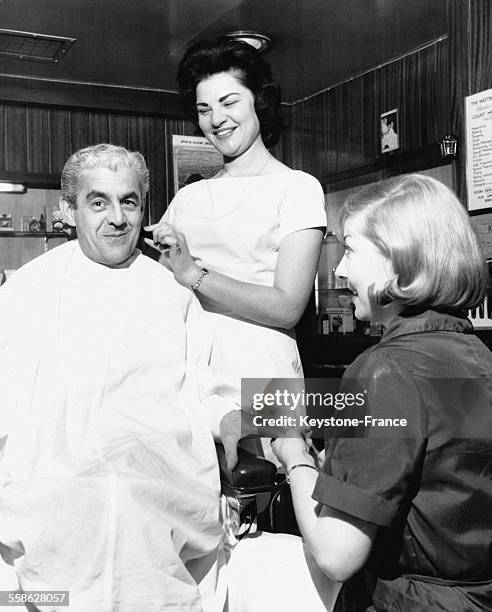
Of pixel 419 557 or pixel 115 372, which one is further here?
pixel 115 372

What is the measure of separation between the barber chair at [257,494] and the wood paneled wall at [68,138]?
4.96m

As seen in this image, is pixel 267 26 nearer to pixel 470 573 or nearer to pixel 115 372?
pixel 115 372

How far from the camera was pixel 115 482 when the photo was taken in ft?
5.79

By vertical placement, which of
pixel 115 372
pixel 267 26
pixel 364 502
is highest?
pixel 267 26

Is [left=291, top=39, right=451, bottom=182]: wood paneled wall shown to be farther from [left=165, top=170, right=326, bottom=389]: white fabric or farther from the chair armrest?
the chair armrest

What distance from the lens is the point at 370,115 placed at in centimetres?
618

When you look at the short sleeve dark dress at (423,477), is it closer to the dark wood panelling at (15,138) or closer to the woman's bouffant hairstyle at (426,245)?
the woman's bouffant hairstyle at (426,245)

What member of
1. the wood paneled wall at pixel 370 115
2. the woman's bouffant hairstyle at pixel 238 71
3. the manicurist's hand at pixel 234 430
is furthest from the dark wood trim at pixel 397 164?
the manicurist's hand at pixel 234 430

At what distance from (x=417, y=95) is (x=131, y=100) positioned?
2615mm

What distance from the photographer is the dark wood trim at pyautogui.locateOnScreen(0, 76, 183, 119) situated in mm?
6273

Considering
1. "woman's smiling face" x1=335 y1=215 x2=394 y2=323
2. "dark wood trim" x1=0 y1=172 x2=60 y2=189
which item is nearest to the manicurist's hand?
"woman's smiling face" x1=335 y1=215 x2=394 y2=323

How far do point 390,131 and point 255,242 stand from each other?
12.5ft

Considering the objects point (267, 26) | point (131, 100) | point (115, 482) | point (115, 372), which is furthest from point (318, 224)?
point (131, 100)

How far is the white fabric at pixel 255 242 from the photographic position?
243 cm
